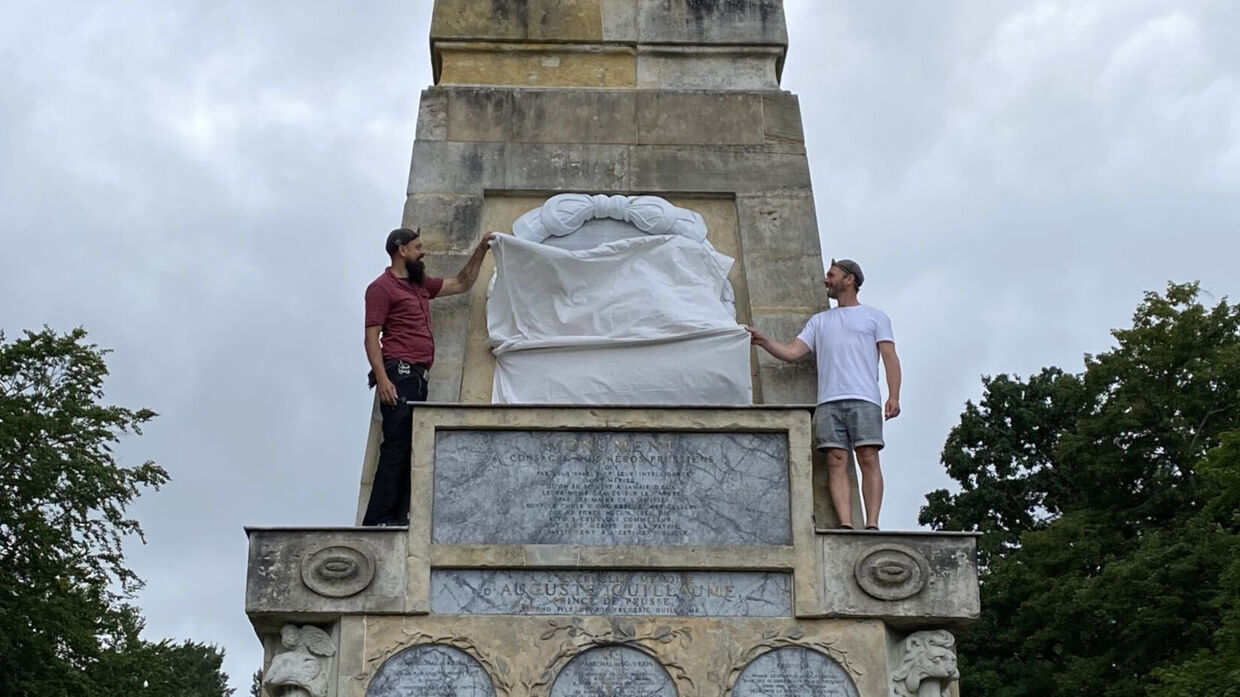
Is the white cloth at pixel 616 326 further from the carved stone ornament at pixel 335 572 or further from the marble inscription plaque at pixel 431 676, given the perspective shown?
the marble inscription plaque at pixel 431 676

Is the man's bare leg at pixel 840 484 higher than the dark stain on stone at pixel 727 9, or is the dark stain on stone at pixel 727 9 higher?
the dark stain on stone at pixel 727 9

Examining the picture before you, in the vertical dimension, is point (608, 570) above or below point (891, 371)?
below

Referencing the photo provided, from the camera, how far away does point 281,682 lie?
11.7 m

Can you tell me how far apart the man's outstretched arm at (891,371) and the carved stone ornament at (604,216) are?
1580 mm

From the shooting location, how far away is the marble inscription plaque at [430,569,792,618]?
1198 centimetres

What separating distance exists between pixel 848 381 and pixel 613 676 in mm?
2596

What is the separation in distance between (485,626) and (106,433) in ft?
48.9

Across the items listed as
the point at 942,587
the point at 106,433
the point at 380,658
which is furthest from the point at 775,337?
the point at 106,433

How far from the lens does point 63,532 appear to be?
24391 mm

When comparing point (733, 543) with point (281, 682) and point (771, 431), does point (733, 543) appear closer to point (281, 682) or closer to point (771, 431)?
point (771, 431)

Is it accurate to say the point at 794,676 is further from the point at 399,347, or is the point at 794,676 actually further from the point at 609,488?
the point at 399,347

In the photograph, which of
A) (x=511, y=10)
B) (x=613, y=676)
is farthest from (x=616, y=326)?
(x=511, y=10)

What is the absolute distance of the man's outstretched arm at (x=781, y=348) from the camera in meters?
13.2

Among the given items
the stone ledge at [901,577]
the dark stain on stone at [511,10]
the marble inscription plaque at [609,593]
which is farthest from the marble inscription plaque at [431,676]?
the dark stain on stone at [511,10]
